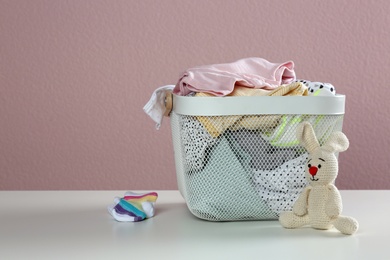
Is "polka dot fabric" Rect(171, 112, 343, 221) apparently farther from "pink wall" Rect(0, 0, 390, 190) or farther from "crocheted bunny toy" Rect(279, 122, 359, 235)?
"pink wall" Rect(0, 0, 390, 190)

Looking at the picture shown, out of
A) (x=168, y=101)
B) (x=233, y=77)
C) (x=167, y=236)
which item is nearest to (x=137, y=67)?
(x=168, y=101)

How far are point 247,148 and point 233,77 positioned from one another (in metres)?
0.12

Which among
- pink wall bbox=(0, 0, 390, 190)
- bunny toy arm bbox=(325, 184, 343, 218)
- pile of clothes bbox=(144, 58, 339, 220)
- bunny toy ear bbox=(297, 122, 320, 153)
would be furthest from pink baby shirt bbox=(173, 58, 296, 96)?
pink wall bbox=(0, 0, 390, 190)

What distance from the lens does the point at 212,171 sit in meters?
1.10

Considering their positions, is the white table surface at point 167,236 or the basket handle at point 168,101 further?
the basket handle at point 168,101

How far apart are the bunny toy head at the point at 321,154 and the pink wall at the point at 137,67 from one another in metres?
0.85

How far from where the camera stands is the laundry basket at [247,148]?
3.54 ft

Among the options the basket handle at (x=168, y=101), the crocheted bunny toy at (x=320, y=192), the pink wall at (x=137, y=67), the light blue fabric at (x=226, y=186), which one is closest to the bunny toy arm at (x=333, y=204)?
the crocheted bunny toy at (x=320, y=192)

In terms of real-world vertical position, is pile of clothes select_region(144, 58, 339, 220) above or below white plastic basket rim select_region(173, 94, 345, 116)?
below

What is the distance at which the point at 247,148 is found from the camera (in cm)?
109

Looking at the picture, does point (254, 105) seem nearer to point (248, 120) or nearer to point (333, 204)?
point (248, 120)

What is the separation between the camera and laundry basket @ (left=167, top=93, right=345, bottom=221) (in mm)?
1079

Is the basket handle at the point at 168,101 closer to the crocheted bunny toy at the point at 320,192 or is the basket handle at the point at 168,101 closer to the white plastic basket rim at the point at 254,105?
the white plastic basket rim at the point at 254,105

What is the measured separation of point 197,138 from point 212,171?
60 millimetres
